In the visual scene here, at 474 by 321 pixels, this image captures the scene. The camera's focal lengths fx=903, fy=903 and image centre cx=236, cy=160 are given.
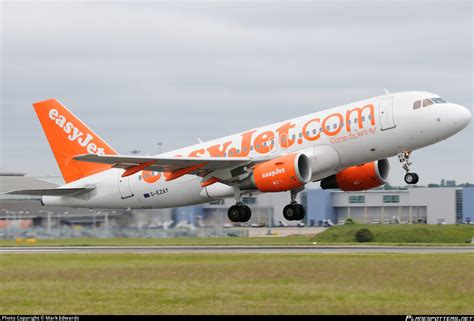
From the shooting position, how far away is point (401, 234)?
197 feet

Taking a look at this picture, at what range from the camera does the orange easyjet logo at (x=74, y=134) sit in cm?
4903

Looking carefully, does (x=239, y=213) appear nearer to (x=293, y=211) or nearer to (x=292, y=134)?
(x=293, y=211)

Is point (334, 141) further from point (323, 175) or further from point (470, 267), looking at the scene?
point (470, 267)

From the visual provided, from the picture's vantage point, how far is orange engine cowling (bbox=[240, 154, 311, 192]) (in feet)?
133

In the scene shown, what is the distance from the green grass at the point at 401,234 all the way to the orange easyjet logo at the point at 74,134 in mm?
17057

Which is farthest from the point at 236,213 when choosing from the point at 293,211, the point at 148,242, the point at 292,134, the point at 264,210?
the point at 264,210

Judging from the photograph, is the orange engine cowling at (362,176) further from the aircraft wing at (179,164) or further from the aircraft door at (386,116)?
the aircraft door at (386,116)

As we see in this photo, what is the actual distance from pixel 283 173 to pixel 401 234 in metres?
21.9

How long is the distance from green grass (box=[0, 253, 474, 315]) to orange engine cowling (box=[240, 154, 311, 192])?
5352 mm

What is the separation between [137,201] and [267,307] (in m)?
23.7

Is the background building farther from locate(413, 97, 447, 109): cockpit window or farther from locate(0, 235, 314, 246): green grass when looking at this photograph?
locate(413, 97, 447, 109): cockpit window

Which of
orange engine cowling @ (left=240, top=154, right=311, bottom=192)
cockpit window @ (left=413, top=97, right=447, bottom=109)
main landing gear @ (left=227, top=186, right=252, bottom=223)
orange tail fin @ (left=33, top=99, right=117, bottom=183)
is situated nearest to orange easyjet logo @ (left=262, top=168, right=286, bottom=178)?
orange engine cowling @ (left=240, top=154, right=311, bottom=192)

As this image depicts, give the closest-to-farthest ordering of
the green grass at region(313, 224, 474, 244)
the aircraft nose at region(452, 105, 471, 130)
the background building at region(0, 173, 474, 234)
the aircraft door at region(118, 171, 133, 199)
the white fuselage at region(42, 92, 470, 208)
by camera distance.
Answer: the aircraft nose at region(452, 105, 471, 130)
the white fuselage at region(42, 92, 470, 208)
the aircraft door at region(118, 171, 133, 199)
the background building at region(0, 173, 474, 234)
the green grass at region(313, 224, 474, 244)

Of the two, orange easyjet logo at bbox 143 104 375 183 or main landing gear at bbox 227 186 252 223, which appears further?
main landing gear at bbox 227 186 252 223
